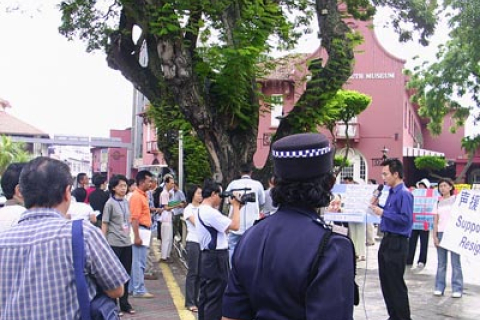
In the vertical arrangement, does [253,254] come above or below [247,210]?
above

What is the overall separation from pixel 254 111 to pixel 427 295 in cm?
450

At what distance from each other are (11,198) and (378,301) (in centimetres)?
587

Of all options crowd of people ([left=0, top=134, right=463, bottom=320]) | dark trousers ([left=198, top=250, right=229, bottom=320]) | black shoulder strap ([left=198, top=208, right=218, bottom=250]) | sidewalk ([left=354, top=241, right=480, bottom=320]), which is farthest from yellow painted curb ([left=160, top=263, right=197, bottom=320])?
crowd of people ([left=0, top=134, right=463, bottom=320])

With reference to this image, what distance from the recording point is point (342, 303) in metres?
2.13

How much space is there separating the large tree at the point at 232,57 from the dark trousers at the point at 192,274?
3269 mm

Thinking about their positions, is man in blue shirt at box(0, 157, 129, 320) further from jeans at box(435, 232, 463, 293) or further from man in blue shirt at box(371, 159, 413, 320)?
jeans at box(435, 232, 463, 293)

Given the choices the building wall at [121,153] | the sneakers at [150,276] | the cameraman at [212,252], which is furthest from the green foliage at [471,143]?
the building wall at [121,153]

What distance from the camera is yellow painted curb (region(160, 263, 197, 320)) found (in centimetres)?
746

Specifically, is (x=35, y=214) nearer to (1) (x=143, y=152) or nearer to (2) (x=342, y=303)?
(2) (x=342, y=303)

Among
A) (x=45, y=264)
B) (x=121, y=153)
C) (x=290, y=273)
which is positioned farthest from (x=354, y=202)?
(x=121, y=153)

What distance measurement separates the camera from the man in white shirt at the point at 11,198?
13.3 ft

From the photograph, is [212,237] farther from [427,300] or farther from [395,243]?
[427,300]

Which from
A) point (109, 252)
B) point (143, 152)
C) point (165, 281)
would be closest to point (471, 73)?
point (165, 281)

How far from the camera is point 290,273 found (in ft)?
7.25
